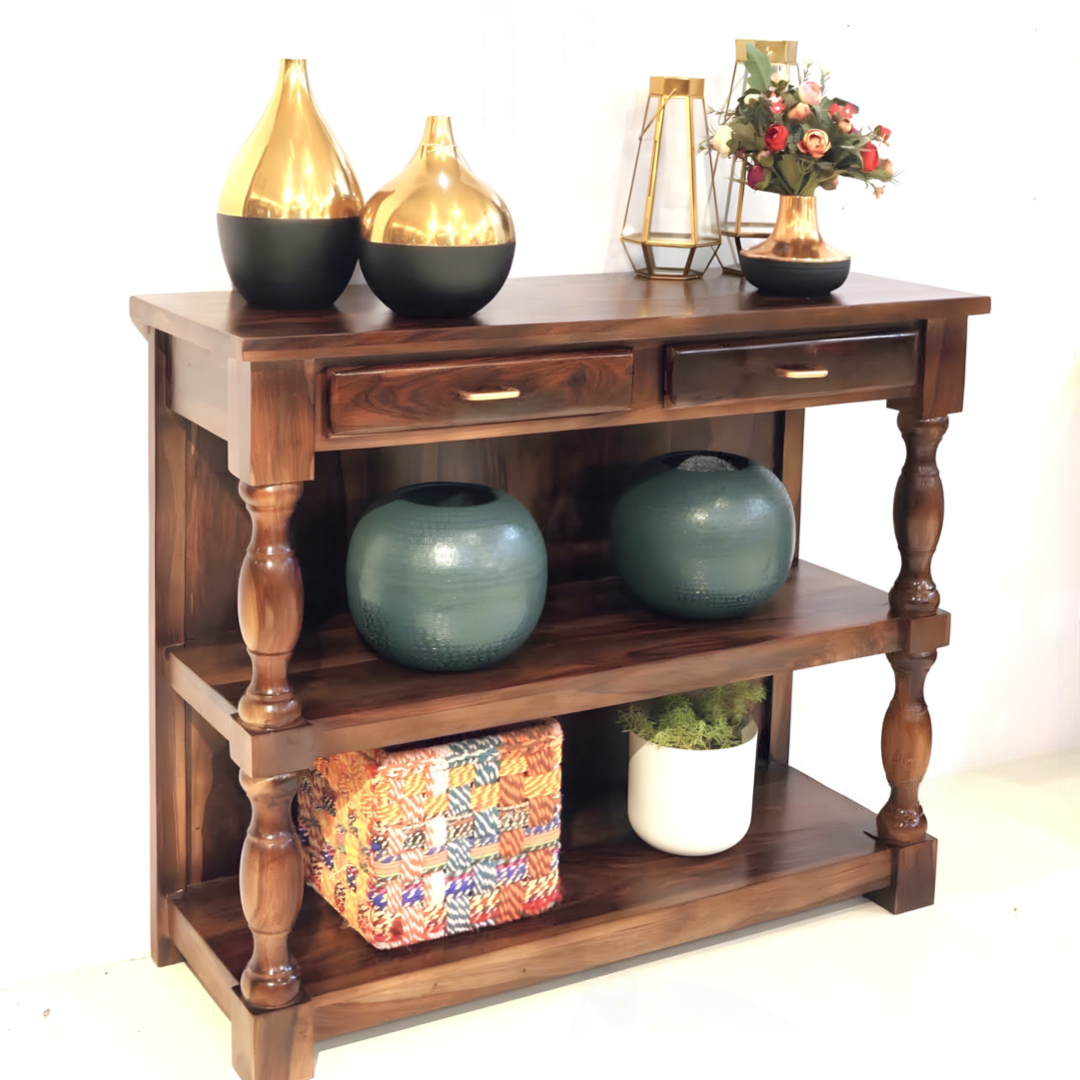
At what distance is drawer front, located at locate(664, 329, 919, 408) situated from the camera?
2.03 metres

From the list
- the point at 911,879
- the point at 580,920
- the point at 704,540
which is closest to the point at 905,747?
the point at 911,879

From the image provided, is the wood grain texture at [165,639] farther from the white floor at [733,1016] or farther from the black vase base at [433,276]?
the black vase base at [433,276]

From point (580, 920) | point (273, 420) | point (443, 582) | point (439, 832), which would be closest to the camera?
point (273, 420)

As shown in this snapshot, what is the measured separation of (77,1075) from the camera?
6.50 ft

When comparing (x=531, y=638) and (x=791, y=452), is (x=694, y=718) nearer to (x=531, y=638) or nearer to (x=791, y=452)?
(x=531, y=638)

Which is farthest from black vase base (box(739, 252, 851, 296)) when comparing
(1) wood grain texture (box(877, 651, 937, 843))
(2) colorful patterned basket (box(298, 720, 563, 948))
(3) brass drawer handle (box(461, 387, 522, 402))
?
(2) colorful patterned basket (box(298, 720, 563, 948))

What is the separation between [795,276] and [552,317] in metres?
0.44

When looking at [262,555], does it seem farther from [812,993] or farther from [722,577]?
[812,993]

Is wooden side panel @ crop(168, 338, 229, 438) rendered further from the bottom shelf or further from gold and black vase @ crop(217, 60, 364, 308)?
the bottom shelf

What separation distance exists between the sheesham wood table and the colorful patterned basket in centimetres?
5

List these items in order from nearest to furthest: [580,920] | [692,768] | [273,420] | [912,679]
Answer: [273,420] < [580,920] < [692,768] < [912,679]

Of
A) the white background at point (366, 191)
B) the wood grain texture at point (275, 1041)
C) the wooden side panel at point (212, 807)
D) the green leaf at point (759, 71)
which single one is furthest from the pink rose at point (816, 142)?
the wood grain texture at point (275, 1041)

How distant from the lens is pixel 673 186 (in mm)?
2348

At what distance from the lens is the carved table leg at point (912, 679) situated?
2.30 m
